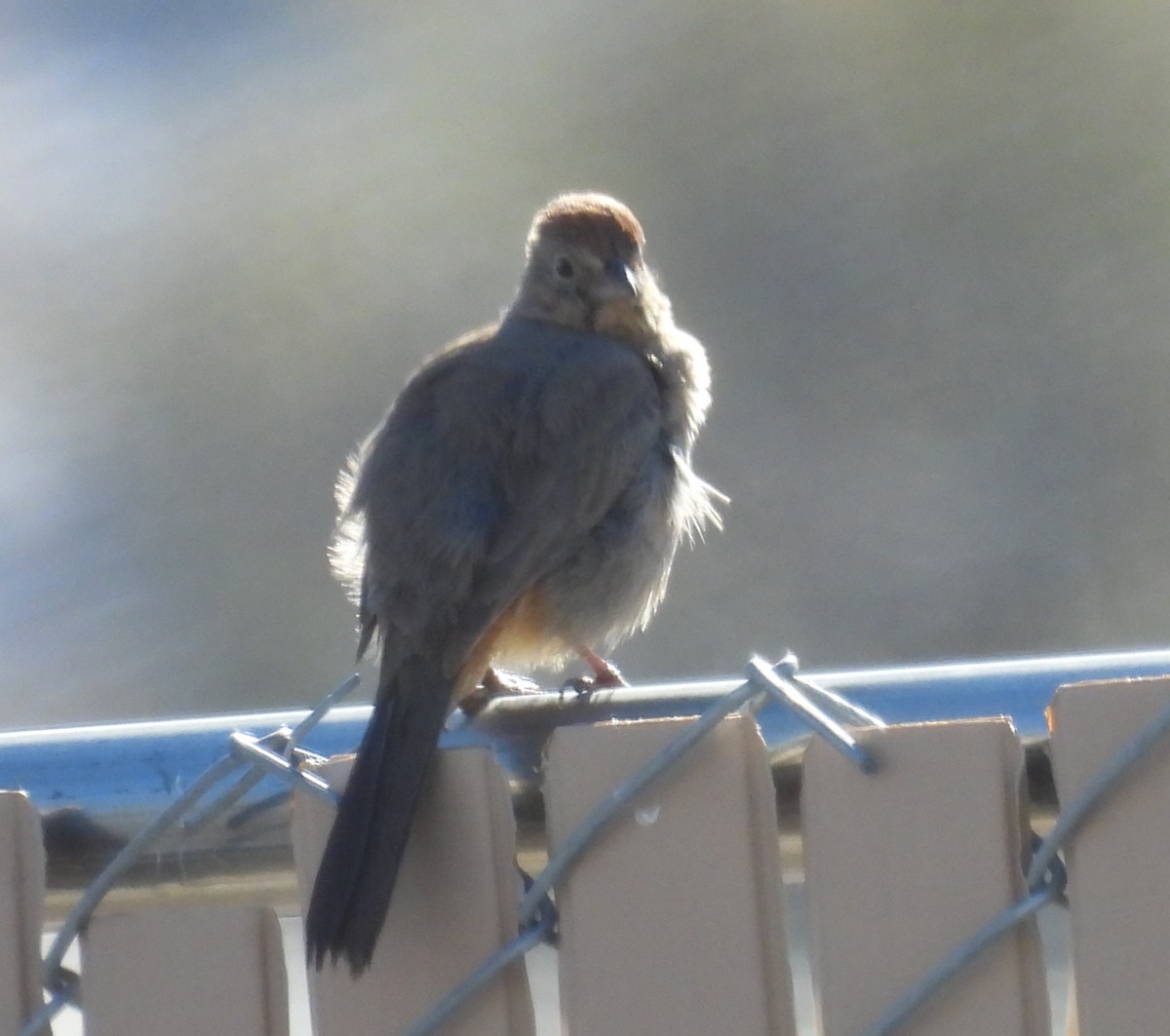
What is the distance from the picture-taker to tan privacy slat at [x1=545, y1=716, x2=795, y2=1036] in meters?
1.47

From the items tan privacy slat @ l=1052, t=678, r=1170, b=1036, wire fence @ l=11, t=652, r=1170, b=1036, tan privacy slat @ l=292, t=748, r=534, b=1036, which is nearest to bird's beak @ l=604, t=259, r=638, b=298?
wire fence @ l=11, t=652, r=1170, b=1036

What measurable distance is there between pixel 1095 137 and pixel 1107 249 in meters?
0.35

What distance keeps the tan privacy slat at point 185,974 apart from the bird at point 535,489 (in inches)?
38.2

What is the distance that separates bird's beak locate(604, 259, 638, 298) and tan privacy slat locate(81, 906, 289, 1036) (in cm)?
283

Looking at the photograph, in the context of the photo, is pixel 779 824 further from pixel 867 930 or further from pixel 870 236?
pixel 870 236

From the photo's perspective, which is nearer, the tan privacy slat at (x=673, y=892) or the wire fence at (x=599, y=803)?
the wire fence at (x=599, y=803)

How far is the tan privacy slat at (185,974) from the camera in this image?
65.2 inches

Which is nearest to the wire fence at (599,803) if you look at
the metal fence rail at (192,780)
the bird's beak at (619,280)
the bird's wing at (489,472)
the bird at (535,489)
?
the metal fence rail at (192,780)

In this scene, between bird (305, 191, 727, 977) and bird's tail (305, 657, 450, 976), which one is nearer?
bird's tail (305, 657, 450, 976)

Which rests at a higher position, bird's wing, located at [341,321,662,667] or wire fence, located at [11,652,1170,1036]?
bird's wing, located at [341,321,662,667]

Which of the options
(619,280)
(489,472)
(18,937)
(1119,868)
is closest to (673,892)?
(1119,868)

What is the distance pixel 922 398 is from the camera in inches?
193

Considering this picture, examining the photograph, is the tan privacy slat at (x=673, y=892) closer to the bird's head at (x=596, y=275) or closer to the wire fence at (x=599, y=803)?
the wire fence at (x=599, y=803)

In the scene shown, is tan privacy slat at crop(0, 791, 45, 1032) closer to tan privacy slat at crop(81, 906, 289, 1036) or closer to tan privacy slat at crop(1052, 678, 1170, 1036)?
tan privacy slat at crop(81, 906, 289, 1036)
